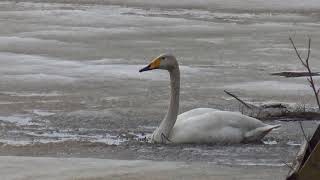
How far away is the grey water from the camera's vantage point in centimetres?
984

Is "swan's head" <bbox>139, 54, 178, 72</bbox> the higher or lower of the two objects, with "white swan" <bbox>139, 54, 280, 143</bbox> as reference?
higher

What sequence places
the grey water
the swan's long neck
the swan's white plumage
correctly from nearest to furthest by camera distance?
the swan's white plumage
the swan's long neck
the grey water

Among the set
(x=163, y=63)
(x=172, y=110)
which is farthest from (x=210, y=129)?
(x=163, y=63)

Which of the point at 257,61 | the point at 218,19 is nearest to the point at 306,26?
the point at 218,19

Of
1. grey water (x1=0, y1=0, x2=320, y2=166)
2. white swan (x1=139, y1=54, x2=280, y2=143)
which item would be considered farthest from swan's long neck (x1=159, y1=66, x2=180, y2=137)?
grey water (x1=0, y1=0, x2=320, y2=166)

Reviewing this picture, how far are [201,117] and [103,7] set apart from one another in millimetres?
17487

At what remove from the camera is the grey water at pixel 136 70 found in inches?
388

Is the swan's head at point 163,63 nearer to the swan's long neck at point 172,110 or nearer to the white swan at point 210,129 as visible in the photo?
the swan's long neck at point 172,110

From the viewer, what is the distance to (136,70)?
14.9 m

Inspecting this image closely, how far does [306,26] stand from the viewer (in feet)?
Result: 71.1

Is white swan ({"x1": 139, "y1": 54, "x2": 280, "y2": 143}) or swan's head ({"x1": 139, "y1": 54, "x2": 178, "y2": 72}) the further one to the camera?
swan's head ({"x1": 139, "y1": 54, "x2": 178, "y2": 72})

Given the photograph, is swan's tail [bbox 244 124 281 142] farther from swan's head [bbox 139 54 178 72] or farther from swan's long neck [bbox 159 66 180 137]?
swan's head [bbox 139 54 178 72]

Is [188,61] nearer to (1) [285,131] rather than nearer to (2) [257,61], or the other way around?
(2) [257,61]

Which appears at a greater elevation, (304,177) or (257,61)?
(304,177)
